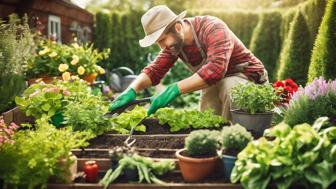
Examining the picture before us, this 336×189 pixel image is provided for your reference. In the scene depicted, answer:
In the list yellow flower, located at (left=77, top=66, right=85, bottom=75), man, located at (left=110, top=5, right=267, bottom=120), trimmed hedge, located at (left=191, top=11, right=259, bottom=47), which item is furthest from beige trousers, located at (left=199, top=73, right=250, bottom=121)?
trimmed hedge, located at (left=191, top=11, right=259, bottom=47)

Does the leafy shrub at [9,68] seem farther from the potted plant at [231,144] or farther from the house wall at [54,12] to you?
the potted plant at [231,144]

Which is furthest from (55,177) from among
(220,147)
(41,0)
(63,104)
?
(41,0)

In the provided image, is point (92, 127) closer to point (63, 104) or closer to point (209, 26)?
point (63, 104)

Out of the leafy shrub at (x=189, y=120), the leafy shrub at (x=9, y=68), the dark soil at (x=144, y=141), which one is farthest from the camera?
the leafy shrub at (x=9, y=68)

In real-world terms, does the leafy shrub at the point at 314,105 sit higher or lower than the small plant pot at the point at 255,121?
higher

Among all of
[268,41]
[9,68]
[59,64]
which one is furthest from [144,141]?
[268,41]

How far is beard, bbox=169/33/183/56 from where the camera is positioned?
3288 millimetres

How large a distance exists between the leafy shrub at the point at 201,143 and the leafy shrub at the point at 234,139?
50 millimetres

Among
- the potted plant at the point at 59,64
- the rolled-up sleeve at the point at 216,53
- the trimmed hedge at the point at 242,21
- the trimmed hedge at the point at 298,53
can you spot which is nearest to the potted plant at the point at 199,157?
Answer: the rolled-up sleeve at the point at 216,53

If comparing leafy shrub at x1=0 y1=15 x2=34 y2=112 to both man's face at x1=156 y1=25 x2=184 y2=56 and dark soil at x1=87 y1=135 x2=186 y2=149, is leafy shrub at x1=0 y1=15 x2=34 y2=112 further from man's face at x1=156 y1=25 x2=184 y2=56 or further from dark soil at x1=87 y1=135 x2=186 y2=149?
man's face at x1=156 y1=25 x2=184 y2=56

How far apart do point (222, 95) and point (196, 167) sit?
62.6 inches

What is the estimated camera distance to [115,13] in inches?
467

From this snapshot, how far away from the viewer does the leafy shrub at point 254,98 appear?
106 inches

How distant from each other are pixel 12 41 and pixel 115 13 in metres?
8.24
